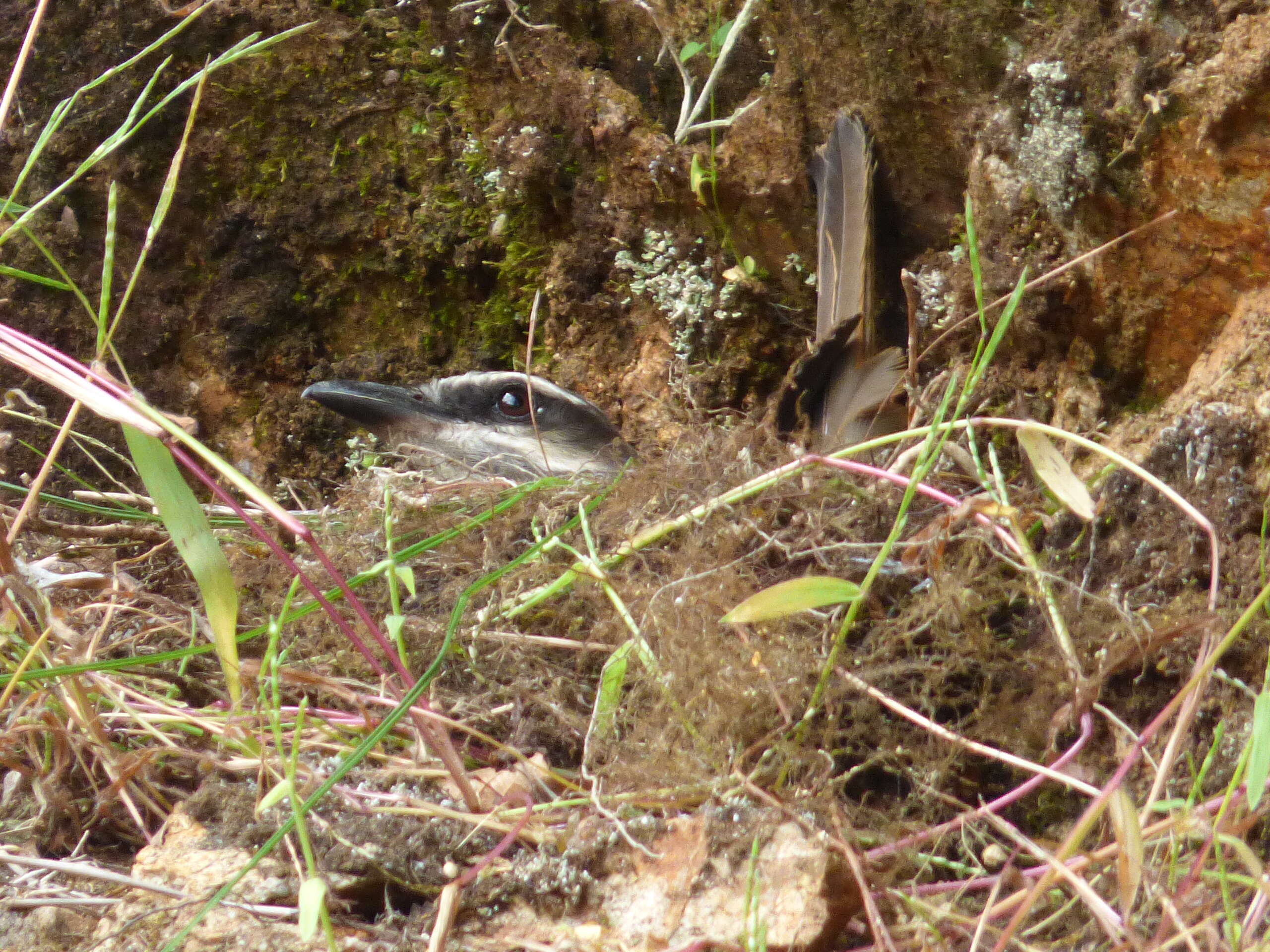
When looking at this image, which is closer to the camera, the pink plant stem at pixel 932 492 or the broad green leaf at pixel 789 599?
the broad green leaf at pixel 789 599

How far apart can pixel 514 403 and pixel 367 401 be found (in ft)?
1.27

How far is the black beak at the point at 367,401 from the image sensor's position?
2.68 metres

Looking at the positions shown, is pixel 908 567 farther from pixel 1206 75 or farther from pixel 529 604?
pixel 1206 75

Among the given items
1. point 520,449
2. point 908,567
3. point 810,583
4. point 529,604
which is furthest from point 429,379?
point 810,583

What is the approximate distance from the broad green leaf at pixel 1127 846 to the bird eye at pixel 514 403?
2.08m

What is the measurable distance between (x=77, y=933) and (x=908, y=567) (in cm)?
113

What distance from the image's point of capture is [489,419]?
2910 mm

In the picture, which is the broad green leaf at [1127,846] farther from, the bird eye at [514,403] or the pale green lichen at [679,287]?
the bird eye at [514,403]

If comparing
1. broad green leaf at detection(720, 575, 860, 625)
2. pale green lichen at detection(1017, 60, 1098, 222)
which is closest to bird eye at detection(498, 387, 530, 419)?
pale green lichen at detection(1017, 60, 1098, 222)

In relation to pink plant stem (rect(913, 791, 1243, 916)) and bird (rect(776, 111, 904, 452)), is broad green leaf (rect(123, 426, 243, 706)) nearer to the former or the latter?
pink plant stem (rect(913, 791, 1243, 916))

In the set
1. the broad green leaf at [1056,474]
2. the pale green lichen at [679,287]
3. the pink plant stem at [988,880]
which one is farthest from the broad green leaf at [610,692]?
the pale green lichen at [679,287]

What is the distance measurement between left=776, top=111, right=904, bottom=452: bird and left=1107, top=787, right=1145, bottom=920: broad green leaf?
117 centimetres

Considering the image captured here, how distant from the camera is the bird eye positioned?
112 inches

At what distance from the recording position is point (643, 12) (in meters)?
2.66
